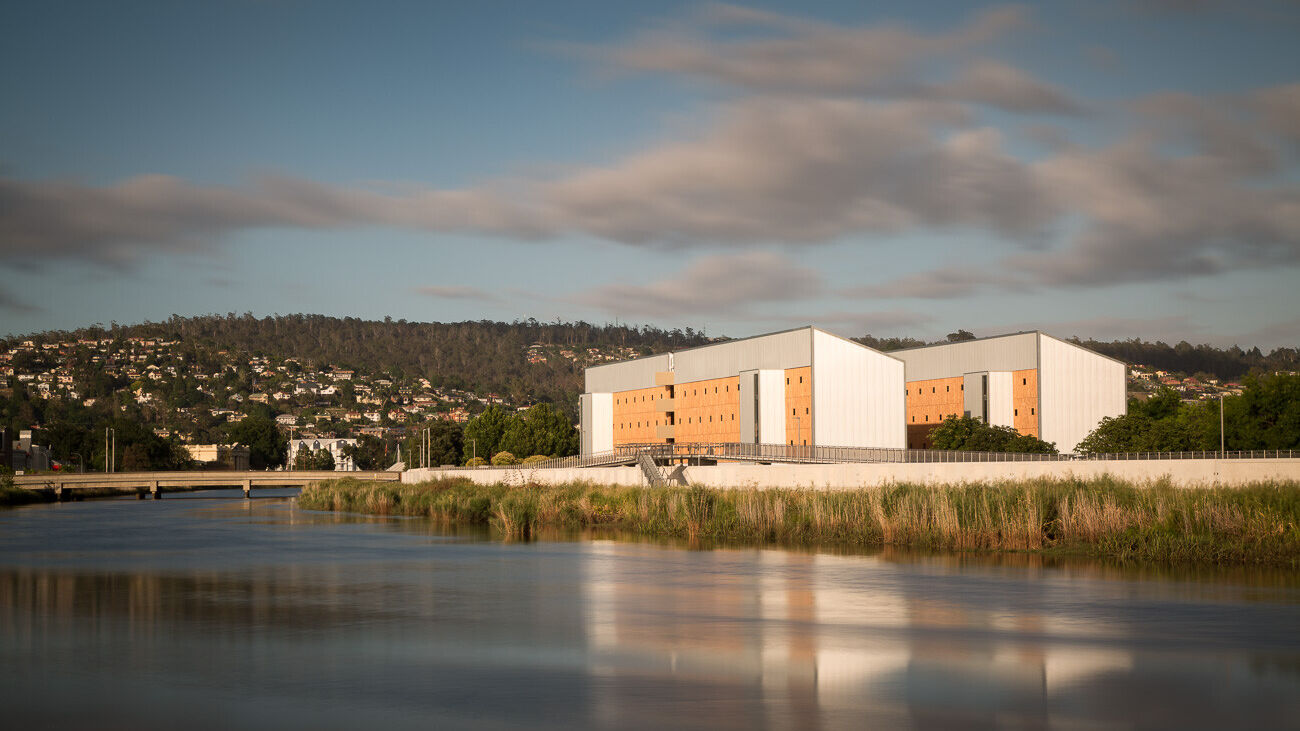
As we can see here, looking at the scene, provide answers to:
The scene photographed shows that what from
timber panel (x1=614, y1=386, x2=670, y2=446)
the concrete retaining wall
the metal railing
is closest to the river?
the concrete retaining wall

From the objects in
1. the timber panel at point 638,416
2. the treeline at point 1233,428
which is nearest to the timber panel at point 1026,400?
the treeline at point 1233,428

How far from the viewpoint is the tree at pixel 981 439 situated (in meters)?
85.1

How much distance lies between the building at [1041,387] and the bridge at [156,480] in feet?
170

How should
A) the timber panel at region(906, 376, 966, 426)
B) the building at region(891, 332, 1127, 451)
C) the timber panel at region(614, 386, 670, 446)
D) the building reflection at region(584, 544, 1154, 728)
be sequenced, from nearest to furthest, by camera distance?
the building reflection at region(584, 544, 1154, 728), the building at region(891, 332, 1127, 451), the timber panel at region(906, 376, 966, 426), the timber panel at region(614, 386, 670, 446)

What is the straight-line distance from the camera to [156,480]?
11406cm

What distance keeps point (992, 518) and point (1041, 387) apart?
6119 cm

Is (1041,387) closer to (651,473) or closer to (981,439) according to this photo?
(981,439)

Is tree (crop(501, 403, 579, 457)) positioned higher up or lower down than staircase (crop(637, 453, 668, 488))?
higher up

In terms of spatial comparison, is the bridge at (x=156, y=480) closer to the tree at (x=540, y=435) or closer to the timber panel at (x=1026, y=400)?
the tree at (x=540, y=435)

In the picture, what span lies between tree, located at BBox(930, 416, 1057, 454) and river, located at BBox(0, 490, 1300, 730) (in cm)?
5625

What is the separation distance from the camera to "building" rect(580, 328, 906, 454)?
288 feet

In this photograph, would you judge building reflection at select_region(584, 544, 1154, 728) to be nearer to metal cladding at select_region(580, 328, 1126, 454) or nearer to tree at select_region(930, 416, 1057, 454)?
tree at select_region(930, 416, 1057, 454)

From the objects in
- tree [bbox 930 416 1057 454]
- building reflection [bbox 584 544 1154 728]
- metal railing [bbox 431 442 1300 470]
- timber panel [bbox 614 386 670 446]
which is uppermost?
timber panel [bbox 614 386 670 446]

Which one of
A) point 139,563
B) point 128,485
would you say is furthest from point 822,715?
point 128,485
